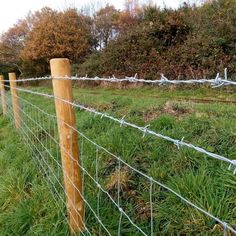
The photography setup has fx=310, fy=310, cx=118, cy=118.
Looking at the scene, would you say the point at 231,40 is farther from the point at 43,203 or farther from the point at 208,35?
the point at 43,203

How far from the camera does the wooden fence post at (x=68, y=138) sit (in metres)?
2.25

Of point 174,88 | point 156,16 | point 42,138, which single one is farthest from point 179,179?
point 156,16

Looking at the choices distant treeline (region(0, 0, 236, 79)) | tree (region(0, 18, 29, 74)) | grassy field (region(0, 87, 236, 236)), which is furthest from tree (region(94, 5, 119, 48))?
grassy field (region(0, 87, 236, 236))

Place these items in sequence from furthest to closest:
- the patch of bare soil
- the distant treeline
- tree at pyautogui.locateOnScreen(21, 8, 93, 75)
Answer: tree at pyautogui.locateOnScreen(21, 8, 93, 75) → the distant treeline → the patch of bare soil

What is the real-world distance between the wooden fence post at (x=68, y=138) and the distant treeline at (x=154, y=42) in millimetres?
8892

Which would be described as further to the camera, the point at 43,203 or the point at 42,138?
the point at 42,138

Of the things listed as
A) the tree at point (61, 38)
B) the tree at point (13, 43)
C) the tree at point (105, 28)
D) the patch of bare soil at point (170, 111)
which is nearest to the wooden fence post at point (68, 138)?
the patch of bare soil at point (170, 111)

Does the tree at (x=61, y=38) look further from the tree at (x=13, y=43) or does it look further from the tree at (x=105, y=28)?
the tree at (x=13, y=43)

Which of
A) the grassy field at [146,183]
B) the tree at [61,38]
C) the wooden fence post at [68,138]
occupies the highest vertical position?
the tree at [61,38]

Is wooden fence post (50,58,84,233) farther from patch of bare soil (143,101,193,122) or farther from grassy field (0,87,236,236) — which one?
patch of bare soil (143,101,193,122)

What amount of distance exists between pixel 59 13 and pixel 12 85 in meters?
20.2

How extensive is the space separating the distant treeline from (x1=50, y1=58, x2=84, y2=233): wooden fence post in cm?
889

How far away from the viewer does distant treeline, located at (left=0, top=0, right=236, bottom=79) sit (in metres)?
11.1

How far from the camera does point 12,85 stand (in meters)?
6.10
